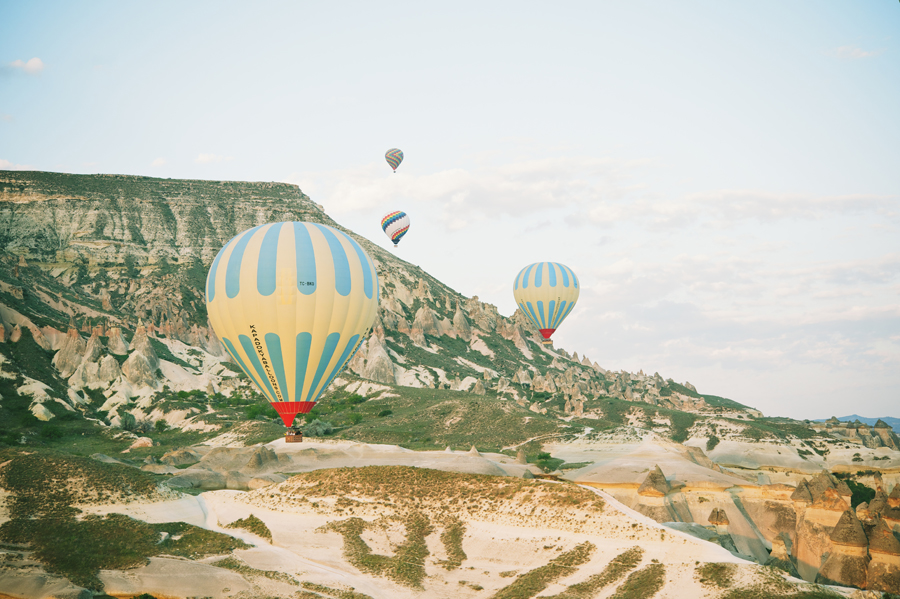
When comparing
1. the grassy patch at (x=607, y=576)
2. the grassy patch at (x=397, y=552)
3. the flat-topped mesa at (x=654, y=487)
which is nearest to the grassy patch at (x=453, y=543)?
the grassy patch at (x=397, y=552)

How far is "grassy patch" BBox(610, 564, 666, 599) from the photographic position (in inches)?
1145

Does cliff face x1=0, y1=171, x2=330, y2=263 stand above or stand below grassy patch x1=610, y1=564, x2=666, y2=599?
above

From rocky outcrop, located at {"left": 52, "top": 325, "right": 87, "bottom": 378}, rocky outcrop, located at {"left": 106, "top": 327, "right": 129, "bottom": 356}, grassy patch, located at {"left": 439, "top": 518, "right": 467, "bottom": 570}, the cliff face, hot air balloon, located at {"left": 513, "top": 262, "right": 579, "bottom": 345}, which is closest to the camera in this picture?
grassy patch, located at {"left": 439, "top": 518, "right": 467, "bottom": 570}

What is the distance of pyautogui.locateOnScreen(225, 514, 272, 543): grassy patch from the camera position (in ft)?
131

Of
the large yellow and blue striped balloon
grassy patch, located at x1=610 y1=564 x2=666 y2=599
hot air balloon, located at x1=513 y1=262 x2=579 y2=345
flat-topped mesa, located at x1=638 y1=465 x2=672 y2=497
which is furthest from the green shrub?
hot air balloon, located at x1=513 y1=262 x2=579 y2=345

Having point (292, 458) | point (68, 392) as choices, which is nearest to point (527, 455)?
point (292, 458)

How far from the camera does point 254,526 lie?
136ft

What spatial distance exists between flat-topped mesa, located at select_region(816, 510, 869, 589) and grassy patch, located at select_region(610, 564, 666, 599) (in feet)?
35.6

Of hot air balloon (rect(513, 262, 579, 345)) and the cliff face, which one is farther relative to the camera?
the cliff face

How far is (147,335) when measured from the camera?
11288 cm

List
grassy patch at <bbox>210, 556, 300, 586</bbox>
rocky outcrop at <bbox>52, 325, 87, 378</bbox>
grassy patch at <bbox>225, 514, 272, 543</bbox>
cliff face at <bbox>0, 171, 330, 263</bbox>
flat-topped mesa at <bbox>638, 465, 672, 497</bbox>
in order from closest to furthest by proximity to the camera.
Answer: grassy patch at <bbox>210, 556, 300, 586</bbox>
grassy patch at <bbox>225, 514, 272, 543</bbox>
flat-topped mesa at <bbox>638, 465, 672, 497</bbox>
rocky outcrop at <bbox>52, 325, 87, 378</bbox>
cliff face at <bbox>0, 171, 330, 263</bbox>

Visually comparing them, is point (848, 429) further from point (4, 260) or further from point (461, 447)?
point (4, 260)

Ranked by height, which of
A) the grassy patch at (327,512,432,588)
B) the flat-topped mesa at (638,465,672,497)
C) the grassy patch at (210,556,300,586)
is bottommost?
the grassy patch at (210,556,300,586)

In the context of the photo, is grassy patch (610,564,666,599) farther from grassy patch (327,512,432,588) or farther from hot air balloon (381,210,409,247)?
hot air balloon (381,210,409,247)
